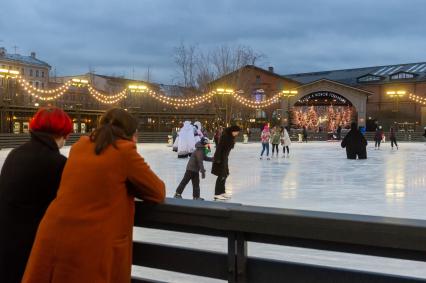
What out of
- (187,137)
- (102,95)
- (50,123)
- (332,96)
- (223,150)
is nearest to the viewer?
(50,123)

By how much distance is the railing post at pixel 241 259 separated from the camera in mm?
2182

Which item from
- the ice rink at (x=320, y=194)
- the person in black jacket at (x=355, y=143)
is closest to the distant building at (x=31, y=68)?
the person in black jacket at (x=355, y=143)

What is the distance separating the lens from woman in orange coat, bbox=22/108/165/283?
2.00 metres

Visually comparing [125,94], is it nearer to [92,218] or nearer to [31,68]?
Result: [92,218]

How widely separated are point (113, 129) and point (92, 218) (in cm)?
41

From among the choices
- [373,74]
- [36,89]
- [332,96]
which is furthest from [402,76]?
[36,89]

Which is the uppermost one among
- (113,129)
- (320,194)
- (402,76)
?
(402,76)

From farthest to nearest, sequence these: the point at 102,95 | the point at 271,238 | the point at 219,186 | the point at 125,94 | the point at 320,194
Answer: the point at 125,94 → the point at 102,95 → the point at 320,194 → the point at 219,186 → the point at 271,238

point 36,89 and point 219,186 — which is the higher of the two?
point 36,89

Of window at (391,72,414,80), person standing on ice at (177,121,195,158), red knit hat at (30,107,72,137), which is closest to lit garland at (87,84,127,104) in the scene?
person standing on ice at (177,121,195,158)

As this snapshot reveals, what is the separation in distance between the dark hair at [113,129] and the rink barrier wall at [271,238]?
1.26 ft

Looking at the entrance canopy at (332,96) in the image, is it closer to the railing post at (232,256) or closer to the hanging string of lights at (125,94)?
the hanging string of lights at (125,94)

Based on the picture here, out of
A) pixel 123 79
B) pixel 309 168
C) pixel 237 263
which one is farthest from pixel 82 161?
pixel 123 79

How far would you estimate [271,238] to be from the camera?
6.95 feet
